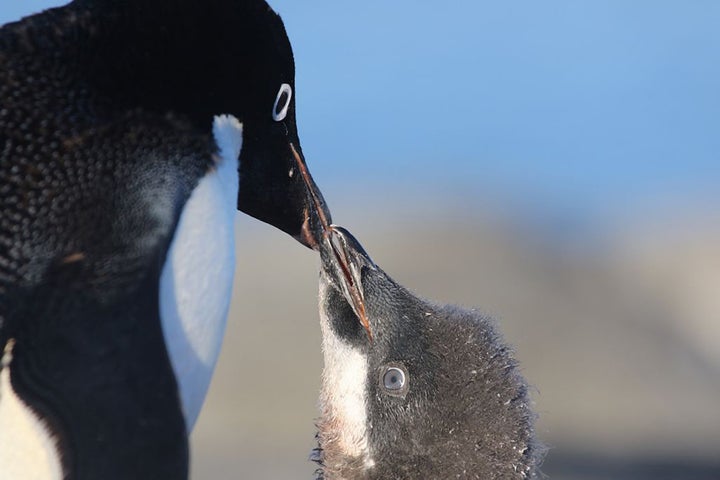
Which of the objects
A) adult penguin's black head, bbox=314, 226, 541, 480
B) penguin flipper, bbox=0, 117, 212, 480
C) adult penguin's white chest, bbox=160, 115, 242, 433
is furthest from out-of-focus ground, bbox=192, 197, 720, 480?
penguin flipper, bbox=0, 117, 212, 480

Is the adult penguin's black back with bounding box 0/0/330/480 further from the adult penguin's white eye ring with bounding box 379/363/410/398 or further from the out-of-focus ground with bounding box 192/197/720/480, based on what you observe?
the out-of-focus ground with bounding box 192/197/720/480

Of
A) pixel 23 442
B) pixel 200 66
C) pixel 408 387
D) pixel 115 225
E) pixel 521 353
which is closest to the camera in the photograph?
pixel 23 442

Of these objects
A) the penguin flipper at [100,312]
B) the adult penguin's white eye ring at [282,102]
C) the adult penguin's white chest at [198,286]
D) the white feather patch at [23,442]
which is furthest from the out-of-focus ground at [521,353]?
the white feather patch at [23,442]

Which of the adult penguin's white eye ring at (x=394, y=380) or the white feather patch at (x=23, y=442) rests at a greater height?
the adult penguin's white eye ring at (x=394, y=380)

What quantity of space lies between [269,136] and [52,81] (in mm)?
523

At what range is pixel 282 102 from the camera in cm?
265

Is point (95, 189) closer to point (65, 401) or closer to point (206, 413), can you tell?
point (65, 401)

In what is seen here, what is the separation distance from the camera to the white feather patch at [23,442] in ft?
6.72

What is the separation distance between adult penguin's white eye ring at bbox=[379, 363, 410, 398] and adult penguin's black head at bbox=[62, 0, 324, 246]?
1.84 feet

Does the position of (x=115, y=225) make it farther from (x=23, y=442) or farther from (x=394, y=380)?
(x=394, y=380)

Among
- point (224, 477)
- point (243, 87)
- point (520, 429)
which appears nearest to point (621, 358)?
point (224, 477)

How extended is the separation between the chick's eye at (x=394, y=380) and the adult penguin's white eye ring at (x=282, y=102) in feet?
2.32

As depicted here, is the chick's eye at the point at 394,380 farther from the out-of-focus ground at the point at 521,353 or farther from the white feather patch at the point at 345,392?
the out-of-focus ground at the point at 521,353

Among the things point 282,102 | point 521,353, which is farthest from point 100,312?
point 521,353
